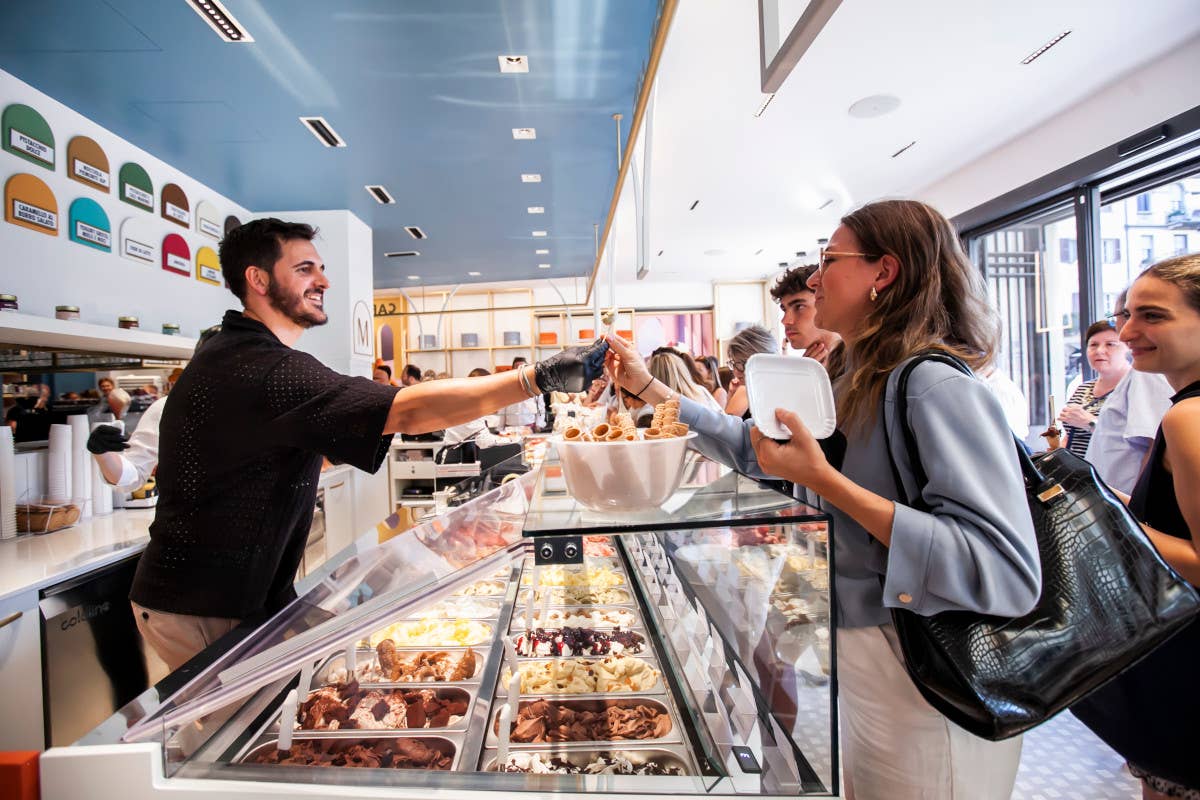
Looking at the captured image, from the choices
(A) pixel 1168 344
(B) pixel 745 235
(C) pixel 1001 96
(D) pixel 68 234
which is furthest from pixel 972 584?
(B) pixel 745 235

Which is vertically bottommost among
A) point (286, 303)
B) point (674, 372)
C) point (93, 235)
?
point (674, 372)

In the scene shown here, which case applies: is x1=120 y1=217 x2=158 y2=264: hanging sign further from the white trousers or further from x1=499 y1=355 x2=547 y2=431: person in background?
the white trousers

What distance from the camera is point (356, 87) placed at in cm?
318

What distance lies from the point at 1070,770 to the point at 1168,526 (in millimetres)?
1588

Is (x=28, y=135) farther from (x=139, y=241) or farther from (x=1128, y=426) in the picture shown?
(x=1128, y=426)

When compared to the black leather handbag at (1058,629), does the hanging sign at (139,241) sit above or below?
above

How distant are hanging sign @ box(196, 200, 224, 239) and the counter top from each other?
255 cm

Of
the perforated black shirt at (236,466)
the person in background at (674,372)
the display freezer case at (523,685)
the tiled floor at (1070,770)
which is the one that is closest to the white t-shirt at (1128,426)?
the tiled floor at (1070,770)

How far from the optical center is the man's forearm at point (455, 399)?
4.82 feet

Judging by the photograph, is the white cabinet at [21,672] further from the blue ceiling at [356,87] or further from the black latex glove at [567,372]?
the blue ceiling at [356,87]

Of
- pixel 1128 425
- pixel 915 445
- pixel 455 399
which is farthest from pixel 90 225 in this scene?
pixel 1128 425

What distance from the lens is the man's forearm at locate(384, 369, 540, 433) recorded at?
1.47 metres

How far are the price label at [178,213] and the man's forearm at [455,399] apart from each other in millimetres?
4032

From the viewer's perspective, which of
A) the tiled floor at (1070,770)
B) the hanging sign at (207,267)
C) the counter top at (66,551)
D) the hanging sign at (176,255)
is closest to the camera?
the counter top at (66,551)
